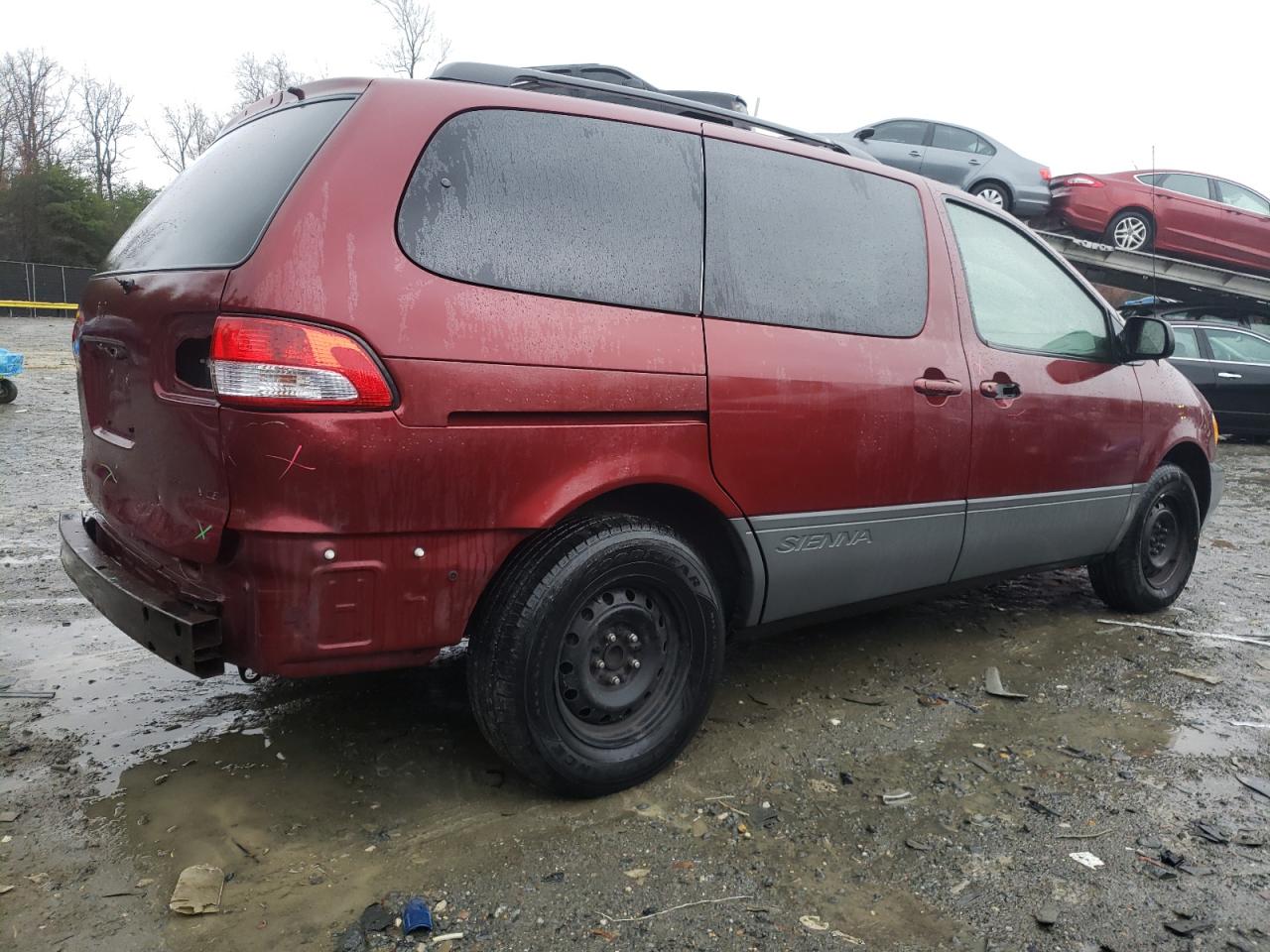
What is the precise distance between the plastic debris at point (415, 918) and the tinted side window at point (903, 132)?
40.8 ft

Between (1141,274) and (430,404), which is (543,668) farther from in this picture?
(1141,274)

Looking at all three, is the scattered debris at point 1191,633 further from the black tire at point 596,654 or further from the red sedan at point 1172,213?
the red sedan at point 1172,213

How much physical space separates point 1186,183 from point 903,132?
4.28m

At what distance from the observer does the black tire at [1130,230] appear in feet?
43.3

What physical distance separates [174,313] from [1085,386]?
11.2 feet

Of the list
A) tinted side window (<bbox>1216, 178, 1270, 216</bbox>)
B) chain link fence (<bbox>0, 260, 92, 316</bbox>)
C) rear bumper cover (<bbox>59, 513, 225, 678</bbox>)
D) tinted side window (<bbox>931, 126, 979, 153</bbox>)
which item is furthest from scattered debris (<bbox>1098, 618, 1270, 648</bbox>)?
chain link fence (<bbox>0, 260, 92, 316</bbox>)

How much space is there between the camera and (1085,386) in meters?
3.87

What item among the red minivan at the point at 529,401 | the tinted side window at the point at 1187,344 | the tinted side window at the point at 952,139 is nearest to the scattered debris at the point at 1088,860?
the red minivan at the point at 529,401

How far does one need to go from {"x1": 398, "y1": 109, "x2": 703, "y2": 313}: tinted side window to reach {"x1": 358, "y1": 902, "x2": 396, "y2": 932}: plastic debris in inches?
58.1

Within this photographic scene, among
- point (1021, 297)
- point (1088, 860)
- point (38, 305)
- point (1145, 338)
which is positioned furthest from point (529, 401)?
point (38, 305)

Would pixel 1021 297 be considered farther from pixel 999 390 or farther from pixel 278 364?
pixel 278 364

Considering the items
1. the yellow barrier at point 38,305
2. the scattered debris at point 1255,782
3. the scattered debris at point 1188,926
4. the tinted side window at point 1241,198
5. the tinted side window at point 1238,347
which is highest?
the tinted side window at point 1241,198

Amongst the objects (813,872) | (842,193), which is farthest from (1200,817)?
(842,193)

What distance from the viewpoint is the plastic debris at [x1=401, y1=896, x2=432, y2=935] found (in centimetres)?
201
